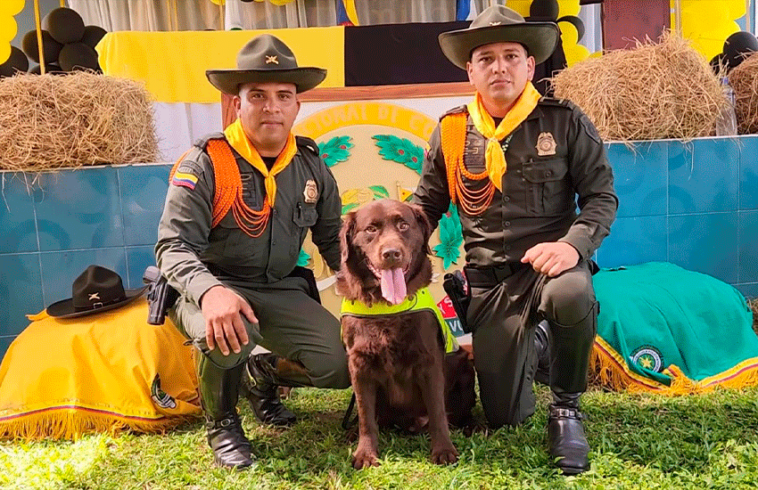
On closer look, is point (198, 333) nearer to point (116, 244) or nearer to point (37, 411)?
point (37, 411)

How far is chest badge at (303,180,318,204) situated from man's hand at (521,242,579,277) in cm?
97

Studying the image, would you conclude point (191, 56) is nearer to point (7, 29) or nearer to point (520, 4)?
point (7, 29)

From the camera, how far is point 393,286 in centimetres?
228

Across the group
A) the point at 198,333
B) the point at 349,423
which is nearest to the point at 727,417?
the point at 349,423

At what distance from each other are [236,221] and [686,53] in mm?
2991

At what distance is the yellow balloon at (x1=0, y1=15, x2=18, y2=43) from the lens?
575 centimetres

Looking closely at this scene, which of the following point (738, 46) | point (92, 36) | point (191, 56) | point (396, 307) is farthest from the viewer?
point (92, 36)

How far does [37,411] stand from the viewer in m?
2.85

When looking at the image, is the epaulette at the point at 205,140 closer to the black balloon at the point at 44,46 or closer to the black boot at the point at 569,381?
the black boot at the point at 569,381

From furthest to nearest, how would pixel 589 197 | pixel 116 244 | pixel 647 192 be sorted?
pixel 647 192 → pixel 116 244 → pixel 589 197

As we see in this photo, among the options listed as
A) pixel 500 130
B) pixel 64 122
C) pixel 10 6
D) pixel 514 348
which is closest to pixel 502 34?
pixel 500 130

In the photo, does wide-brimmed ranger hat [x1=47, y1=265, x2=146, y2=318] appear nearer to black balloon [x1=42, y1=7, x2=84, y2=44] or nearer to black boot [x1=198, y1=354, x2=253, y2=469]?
black boot [x1=198, y1=354, x2=253, y2=469]

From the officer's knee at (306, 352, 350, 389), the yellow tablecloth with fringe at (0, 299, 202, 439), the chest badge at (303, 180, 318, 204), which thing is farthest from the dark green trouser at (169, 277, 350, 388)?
the yellow tablecloth with fringe at (0, 299, 202, 439)

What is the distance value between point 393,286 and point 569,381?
2.49ft
